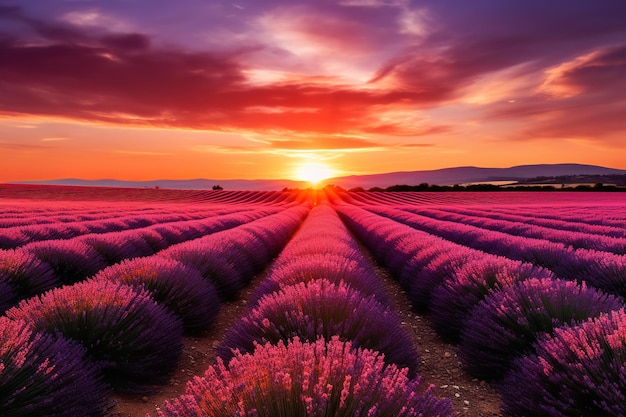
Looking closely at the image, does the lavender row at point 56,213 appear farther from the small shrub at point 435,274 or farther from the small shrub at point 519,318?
the small shrub at point 519,318

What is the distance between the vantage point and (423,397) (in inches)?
72.2

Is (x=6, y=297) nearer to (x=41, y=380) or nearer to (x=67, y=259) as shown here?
(x=67, y=259)

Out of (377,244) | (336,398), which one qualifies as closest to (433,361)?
(336,398)

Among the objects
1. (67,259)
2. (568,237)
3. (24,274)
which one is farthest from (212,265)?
(568,237)

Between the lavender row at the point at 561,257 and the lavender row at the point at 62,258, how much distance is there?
254 inches

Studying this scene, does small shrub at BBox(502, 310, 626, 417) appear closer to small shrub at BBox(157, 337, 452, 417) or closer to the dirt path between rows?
the dirt path between rows

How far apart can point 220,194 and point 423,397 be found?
57058 mm

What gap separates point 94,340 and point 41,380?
1.14m

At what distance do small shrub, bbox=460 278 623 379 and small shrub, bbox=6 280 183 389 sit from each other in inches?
110

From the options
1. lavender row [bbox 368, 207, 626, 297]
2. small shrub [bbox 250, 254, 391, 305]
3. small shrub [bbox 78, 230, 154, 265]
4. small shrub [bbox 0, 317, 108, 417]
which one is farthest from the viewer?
small shrub [bbox 78, 230, 154, 265]

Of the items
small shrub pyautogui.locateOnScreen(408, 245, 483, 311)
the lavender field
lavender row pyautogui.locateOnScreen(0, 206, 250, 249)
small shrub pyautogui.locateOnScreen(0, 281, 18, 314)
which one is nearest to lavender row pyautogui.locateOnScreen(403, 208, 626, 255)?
the lavender field

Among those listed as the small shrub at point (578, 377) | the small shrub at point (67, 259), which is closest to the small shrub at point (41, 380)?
the small shrub at point (578, 377)

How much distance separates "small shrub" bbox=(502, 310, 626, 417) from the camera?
2285 mm

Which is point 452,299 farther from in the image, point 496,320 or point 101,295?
point 101,295
